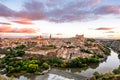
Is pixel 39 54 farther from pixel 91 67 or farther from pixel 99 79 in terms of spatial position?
Answer: pixel 99 79

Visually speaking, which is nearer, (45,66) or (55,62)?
(45,66)

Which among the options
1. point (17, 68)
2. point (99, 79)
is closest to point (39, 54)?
point (17, 68)

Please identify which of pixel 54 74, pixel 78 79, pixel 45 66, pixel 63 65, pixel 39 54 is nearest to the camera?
pixel 78 79

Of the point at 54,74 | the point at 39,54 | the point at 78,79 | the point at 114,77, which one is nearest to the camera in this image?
the point at 114,77

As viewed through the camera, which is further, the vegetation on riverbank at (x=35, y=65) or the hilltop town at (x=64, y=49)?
the hilltop town at (x=64, y=49)

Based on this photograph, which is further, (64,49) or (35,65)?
(64,49)

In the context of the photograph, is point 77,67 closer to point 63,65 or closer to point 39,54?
point 63,65

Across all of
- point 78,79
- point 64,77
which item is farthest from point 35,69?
point 78,79

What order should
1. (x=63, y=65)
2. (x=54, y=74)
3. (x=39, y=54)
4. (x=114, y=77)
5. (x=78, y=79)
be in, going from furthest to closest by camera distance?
(x=39, y=54)
(x=63, y=65)
(x=54, y=74)
(x=78, y=79)
(x=114, y=77)

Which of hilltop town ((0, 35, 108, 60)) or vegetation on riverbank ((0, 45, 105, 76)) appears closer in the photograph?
vegetation on riverbank ((0, 45, 105, 76))
